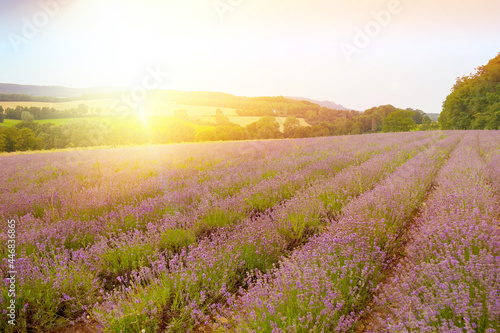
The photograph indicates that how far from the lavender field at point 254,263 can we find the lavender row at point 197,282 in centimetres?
1

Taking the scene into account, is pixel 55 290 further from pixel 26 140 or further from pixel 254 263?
pixel 26 140

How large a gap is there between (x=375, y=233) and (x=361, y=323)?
0.98 m

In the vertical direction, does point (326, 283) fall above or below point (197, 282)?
above

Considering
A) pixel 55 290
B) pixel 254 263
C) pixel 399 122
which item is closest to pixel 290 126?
pixel 399 122

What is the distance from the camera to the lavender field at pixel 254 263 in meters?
1.63

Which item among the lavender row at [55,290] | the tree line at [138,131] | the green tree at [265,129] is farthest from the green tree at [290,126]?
the lavender row at [55,290]

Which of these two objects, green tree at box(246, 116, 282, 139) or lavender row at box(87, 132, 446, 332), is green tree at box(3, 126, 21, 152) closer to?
green tree at box(246, 116, 282, 139)

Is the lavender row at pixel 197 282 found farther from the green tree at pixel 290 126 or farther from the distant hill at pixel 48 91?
the distant hill at pixel 48 91

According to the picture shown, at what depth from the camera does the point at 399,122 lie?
4991 centimetres

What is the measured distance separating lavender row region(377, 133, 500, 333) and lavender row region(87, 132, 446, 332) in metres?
1.06

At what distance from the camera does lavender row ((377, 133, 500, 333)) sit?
1.42 metres

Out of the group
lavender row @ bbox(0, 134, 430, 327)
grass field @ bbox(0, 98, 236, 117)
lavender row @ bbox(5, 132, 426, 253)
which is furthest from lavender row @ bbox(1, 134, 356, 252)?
grass field @ bbox(0, 98, 236, 117)

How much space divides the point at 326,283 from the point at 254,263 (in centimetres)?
91

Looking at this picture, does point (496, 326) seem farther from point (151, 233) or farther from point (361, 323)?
point (151, 233)
